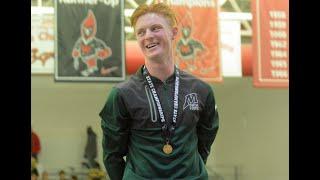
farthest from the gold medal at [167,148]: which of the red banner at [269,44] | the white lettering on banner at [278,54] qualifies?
the white lettering on banner at [278,54]

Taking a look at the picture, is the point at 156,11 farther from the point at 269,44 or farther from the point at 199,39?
the point at 269,44

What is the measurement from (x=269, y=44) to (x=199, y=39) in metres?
0.78

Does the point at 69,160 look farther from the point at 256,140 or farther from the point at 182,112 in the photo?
the point at 182,112

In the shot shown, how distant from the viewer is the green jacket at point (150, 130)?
3.03 m

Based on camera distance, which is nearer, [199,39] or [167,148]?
[167,148]

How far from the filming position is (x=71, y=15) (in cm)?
623

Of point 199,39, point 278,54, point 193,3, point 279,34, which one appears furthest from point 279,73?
point 193,3

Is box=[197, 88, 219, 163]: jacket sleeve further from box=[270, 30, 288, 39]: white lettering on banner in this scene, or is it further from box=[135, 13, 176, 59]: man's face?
box=[270, 30, 288, 39]: white lettering on banner

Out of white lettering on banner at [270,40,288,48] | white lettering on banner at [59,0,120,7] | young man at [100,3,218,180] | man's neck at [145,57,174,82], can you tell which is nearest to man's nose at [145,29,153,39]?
young man at [100,3,218,180]

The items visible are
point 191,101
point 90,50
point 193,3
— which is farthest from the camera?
point 193,3

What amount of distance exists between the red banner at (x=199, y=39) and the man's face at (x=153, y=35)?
308 centimetres

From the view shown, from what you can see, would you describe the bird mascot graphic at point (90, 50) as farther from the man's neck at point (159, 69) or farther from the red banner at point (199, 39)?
the man's neck at point (159, 69)

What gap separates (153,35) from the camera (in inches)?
121
